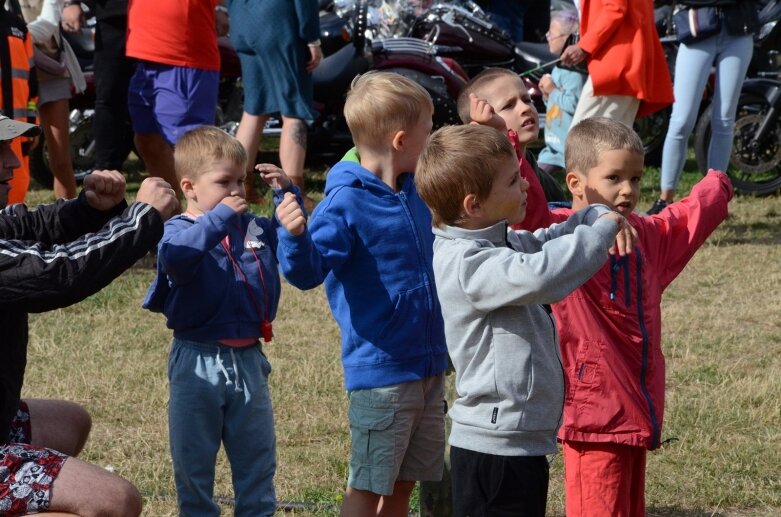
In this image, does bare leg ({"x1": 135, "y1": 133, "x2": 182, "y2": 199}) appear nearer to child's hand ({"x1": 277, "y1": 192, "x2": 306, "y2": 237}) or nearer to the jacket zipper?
child's hand ({"x1": 277, "y1": 192, "x2": 306, "y2": 237})

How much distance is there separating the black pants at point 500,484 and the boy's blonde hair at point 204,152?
1.18 meters

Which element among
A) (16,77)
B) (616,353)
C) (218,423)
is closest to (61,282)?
(218,423)

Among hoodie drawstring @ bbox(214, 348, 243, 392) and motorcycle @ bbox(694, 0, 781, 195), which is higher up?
hoodie drawstring @ bbox(214, 348, 243, 392)

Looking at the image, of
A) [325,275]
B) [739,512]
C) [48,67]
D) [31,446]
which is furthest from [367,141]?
[48,67]

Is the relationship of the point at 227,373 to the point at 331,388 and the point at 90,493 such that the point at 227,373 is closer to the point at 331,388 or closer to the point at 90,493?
the point at 90,493

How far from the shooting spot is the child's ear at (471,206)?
304 centimetres

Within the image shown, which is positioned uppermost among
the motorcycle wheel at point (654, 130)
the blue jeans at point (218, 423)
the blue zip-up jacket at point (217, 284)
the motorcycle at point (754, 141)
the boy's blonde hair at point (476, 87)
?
the boy's blonde hair at point (476, 87)

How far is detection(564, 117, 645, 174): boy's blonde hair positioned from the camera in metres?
3.48

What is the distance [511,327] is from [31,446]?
123 centimetres

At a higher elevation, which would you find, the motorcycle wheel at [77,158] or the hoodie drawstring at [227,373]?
the hoodie drawstring at [227,373]

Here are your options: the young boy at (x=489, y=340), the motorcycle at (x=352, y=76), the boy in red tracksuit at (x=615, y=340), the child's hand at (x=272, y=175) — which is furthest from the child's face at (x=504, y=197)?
the motorcycle at (x=352, y=76)

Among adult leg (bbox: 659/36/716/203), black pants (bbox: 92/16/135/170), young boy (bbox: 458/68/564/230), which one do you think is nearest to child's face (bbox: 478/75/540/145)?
young boy (bbox: 458/68/564/230)

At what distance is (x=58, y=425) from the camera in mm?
3539

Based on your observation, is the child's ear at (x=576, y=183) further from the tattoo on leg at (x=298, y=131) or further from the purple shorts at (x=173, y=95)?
the tattoo on leg at (x=298, y=131)
